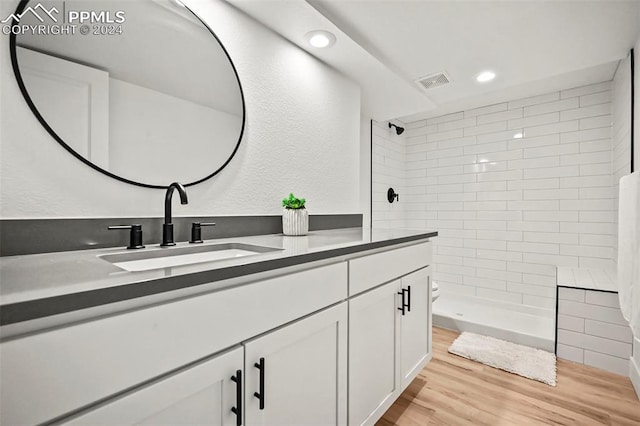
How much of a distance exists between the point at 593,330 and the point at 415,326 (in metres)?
1.48

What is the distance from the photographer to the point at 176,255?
112 centimetres

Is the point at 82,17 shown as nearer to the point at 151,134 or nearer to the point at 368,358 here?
the point at 151,134

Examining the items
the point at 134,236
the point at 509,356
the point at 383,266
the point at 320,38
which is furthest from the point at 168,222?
the point at 509,356

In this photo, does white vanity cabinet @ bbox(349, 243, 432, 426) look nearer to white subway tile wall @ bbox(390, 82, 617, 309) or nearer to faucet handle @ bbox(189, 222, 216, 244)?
faucet handle @ bbox(189, 222, 216, 244)

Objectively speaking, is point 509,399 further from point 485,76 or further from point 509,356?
point 485,76

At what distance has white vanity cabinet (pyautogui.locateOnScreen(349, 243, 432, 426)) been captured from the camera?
1221mm

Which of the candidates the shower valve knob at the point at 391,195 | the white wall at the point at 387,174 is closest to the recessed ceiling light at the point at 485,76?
the white wall at the point at 387,174

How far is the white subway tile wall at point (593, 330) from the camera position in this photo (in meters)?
2.01

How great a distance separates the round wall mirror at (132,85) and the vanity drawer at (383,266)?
0.81m

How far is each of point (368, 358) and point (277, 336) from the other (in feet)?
1.94

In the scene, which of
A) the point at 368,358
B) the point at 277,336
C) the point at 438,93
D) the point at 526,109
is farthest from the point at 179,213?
the point at 526,109

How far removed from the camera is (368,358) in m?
1.29

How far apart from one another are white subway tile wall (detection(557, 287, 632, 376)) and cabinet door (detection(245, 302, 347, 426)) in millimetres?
2020

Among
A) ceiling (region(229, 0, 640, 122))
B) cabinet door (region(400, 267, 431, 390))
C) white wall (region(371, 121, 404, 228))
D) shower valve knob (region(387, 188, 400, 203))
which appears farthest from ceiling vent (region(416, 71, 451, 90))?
cabinet door (region(400, 267, 431, 390))
